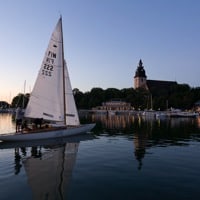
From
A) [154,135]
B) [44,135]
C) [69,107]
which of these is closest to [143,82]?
[154,135]

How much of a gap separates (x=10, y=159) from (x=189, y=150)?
1351 cm

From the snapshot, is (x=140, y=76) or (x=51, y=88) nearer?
(x=51, y=88)

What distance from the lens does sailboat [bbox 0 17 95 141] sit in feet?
92.7

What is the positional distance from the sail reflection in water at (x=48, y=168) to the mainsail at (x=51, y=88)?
634 centimetres

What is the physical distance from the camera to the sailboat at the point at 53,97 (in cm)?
2825

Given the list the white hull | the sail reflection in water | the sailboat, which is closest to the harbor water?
the sail reflection in water

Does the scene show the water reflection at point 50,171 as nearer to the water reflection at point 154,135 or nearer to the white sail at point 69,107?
the water reflection at point 154,135

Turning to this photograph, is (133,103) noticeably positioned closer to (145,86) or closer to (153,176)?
(145,86)

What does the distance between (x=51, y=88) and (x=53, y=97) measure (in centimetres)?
96

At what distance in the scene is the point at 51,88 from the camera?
29375 millimetres

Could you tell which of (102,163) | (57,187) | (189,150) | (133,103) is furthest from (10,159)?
(133,103)

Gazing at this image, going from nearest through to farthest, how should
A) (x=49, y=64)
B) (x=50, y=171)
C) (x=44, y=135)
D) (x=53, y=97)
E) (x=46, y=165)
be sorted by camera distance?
(x=50, y=171) < (x=46, y=165) < (x=44, y=135) < (x=49, y=64) < (x=53, y=97)

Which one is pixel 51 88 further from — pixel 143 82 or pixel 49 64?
pixel 143 82

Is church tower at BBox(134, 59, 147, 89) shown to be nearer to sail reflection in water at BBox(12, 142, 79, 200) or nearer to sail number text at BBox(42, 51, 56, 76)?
sail number text at BBox(42, 51, 56, 76)
